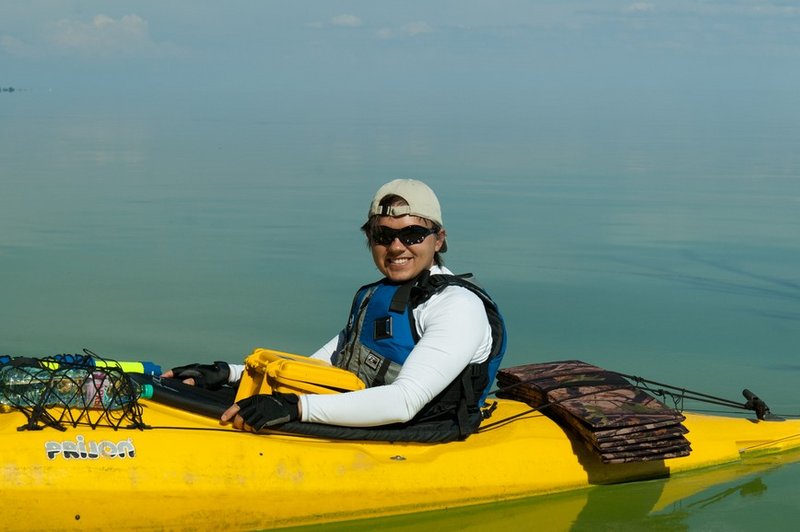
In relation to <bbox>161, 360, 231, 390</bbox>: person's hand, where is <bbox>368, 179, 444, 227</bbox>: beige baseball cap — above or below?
above

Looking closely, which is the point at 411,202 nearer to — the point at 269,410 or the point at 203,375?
the point at 269,410

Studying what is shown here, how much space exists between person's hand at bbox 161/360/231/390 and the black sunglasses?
2.71ft

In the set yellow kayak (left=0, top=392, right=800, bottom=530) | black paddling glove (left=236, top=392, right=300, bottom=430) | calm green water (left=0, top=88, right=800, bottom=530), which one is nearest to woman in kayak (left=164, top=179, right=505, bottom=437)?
black paddling glove (left=236, top=392, right=300, bottom=430)

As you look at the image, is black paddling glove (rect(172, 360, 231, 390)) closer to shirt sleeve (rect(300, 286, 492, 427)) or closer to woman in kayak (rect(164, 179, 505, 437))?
woman in kayak (rect(164, 179, 505, 437))

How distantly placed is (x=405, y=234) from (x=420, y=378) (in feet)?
1.78

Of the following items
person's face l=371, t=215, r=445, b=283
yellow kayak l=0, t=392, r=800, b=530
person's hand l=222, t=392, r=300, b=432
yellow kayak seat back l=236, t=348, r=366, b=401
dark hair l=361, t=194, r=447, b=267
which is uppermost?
dark hair l=361, t=194, r=447, b=267

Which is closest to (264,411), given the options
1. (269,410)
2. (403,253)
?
(269,410)

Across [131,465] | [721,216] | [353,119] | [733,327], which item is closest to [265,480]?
[131,465]

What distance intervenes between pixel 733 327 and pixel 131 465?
472cm

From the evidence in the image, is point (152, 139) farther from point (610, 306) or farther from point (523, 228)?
point (610, 306)

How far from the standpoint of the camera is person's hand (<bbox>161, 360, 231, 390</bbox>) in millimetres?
4770

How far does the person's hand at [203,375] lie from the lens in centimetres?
477

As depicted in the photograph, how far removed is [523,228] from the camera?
1139 centimetres

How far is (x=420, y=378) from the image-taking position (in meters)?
4.30
